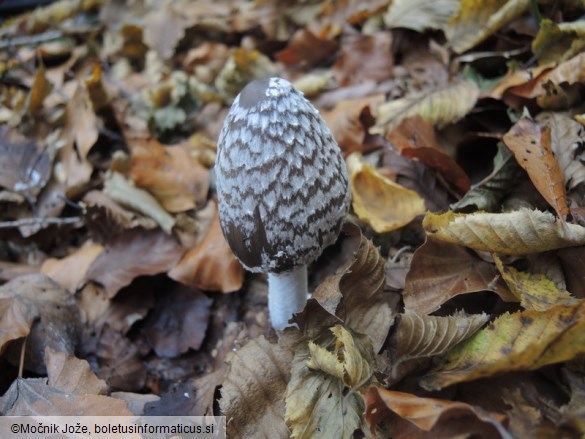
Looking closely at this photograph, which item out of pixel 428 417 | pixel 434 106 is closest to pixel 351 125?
pixel 434 106

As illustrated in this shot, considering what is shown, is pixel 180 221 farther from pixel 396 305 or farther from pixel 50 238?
pixel 396 305

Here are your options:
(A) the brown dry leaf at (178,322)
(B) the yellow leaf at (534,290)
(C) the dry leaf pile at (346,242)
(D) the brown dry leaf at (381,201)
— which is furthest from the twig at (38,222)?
(B) the yellow leaf at (534,290)

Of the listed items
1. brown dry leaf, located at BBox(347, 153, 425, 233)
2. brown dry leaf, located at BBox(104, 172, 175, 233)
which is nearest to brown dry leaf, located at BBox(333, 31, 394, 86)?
brown dry leaf, located at BBox(347, 153, 425, 233)

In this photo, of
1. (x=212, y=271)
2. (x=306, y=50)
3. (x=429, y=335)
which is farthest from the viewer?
(x=306, y=50)

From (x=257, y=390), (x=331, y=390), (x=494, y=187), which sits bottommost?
(x=257, y=390)

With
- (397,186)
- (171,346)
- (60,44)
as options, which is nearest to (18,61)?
(60,44)

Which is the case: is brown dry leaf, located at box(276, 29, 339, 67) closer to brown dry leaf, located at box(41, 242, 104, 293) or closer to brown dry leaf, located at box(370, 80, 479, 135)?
brown dry leaf, located at box(370, 80, 479, 135)

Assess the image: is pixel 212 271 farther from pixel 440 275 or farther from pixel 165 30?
pixel 165 30
